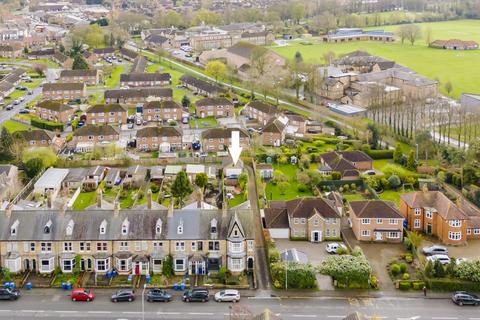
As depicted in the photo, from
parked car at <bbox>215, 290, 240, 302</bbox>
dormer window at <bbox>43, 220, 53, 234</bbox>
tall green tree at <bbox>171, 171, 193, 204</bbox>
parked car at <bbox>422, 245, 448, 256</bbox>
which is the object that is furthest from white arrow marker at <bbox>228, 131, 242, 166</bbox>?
parked car at <bbox>215, 290, 240, 302</bbox>

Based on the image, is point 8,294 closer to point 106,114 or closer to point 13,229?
point 13,229

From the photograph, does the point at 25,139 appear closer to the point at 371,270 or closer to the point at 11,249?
the point at 11,249

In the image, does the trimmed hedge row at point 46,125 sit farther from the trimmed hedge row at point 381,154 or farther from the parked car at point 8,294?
the parked car at point 8,294

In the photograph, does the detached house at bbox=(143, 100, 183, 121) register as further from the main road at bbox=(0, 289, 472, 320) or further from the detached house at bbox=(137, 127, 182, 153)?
the main road at bbox=(0, 289, 472, 320)

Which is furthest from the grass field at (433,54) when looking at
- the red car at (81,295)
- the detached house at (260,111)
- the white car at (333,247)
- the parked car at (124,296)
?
the red car at (81,295)

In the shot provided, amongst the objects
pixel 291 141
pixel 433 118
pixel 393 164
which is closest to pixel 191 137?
pixel 291 141
